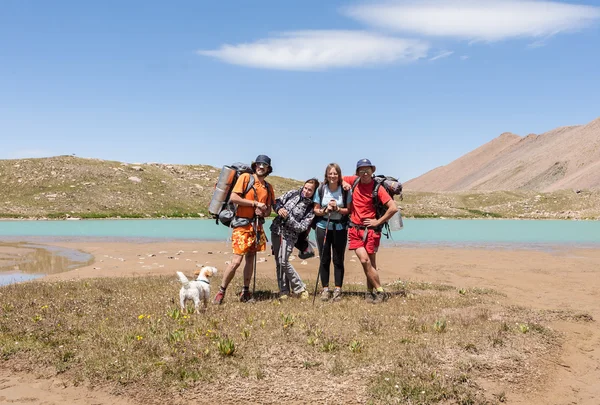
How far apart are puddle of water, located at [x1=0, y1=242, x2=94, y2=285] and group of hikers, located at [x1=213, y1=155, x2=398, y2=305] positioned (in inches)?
349

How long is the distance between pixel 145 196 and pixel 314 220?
199 feet

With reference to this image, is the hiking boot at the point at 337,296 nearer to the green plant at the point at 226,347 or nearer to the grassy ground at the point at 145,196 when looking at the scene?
the green plant at the point at 226,347

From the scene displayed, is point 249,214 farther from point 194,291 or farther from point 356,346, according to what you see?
point 356,346

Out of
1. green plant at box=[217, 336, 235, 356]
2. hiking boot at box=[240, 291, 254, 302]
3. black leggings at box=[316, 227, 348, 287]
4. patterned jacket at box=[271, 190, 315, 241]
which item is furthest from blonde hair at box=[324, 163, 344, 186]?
green plant at box=[217, 336, 235, 356]

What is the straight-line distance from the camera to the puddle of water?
17750 millimetres

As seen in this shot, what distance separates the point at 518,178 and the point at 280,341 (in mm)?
207533

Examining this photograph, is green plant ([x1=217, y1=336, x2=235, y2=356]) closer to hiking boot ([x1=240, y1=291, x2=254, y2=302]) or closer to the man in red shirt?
hiking boot ([x1=240, y1=291, x2=254, y2=302])

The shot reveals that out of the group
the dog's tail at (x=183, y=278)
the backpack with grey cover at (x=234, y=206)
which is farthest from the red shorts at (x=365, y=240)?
the dog's tail at (x=183, y=278)

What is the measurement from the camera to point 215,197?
11320mm

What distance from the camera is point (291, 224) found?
38.1 ft

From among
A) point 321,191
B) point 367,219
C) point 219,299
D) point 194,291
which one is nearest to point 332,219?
point 321,191

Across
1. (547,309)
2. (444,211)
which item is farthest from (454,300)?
(444,211)

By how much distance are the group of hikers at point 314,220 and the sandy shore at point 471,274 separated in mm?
3627

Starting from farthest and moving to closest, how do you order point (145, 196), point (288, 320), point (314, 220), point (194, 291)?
point (145, 196) → point (314, 220) → point (194, 291) → point (288, 320)
